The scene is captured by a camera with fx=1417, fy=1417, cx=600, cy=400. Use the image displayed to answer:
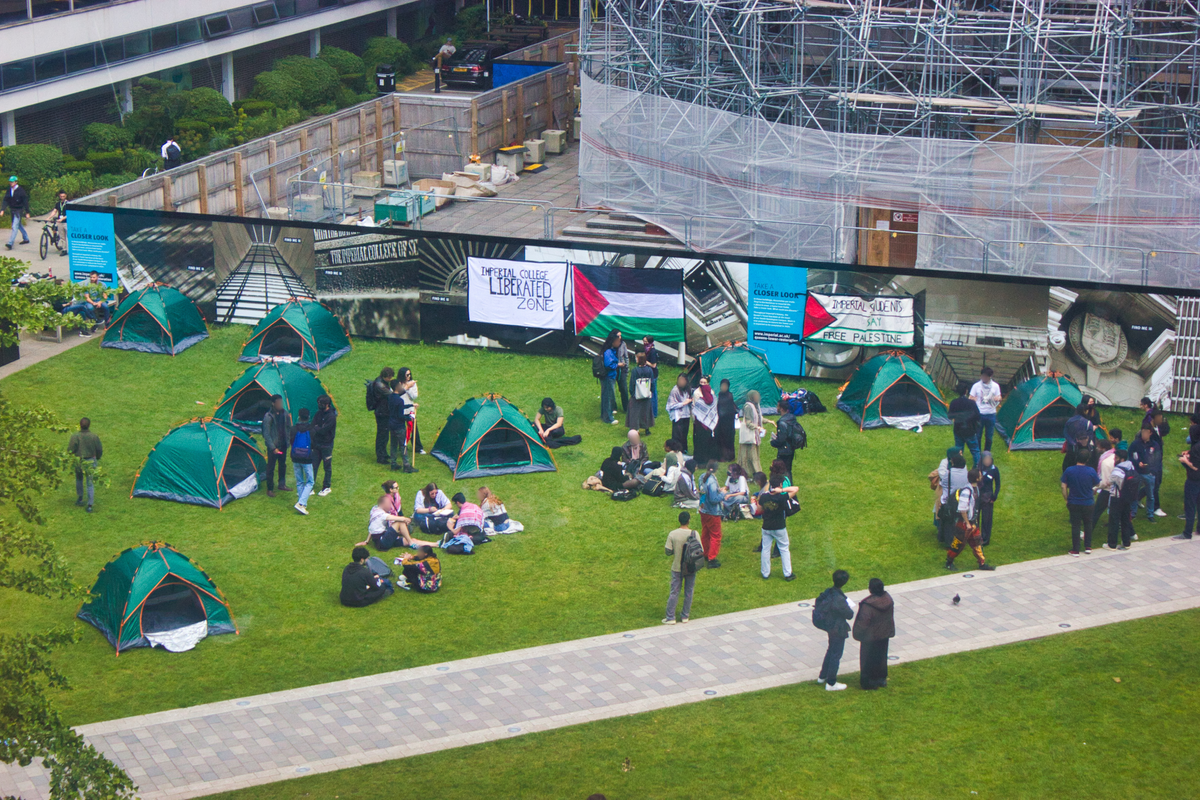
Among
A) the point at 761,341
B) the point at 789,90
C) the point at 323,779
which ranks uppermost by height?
the point at 789,90

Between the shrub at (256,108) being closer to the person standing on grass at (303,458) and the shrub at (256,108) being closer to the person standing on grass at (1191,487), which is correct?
the person standing on grass at (303,458)

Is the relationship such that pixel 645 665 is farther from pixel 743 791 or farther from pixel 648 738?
pixel 743 791

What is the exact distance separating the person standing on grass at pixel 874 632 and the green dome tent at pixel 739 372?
8525 millimetres

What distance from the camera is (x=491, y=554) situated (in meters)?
18.9

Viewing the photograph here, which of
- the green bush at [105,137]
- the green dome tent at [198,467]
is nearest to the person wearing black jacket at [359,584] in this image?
the green dome tent at [198,467]

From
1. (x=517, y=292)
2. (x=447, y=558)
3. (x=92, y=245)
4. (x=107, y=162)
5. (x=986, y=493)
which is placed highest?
(x=107, y=162)

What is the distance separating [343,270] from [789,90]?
920cm

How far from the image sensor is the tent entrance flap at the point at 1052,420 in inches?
875

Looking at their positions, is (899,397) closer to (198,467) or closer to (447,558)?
(447,558)

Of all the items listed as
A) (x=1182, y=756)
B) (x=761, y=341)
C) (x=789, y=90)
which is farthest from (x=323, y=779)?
(x=789, y=90)

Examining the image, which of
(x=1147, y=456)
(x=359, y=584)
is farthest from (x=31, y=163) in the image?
(x=1147, y=456)

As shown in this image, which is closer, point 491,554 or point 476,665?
point 476,665

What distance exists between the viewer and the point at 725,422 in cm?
2128

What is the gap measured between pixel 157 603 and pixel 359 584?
236cm
